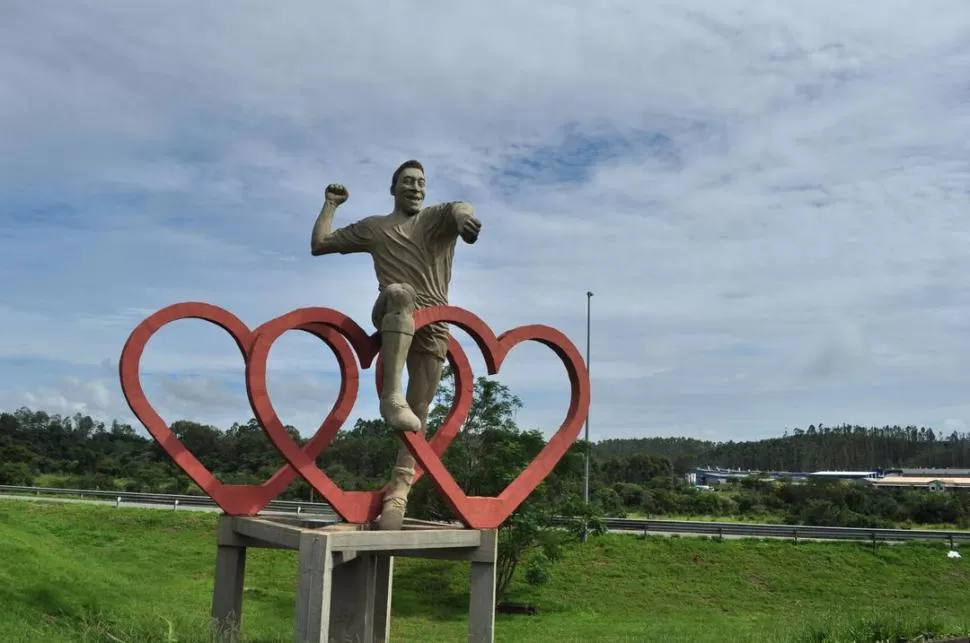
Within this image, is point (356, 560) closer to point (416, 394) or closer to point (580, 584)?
point (416, 394)

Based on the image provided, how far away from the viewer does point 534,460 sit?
36.7ft

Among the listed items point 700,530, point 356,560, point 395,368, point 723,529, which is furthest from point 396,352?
point 723,529

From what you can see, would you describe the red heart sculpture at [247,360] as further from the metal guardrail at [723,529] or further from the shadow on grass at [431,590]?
the metal guardrail at [723,529]

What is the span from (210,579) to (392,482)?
39.4 ft

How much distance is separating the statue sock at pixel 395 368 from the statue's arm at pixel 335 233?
1.48 m

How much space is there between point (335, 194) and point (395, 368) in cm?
301

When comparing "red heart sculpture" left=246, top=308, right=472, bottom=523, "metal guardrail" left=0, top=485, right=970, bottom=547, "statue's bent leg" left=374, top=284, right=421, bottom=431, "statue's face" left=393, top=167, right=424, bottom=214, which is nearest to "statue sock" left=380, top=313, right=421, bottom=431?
"statue's bent leg" left=374, top=284, right=421, bottom=431

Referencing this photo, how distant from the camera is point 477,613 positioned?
10.3 m

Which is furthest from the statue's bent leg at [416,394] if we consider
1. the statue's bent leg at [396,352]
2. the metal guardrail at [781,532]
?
the metal guardrail at [781,532]

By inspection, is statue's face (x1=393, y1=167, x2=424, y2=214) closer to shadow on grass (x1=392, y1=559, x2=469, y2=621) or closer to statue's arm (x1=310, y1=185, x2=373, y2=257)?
statue's arm (x1=310, y1=185, x2=373, y2=257)

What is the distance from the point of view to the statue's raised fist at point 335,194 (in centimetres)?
1146

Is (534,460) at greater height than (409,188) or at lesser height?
lesser

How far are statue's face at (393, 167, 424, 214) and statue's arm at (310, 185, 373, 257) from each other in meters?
0.53

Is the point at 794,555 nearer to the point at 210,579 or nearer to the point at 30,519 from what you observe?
the point at 210,579
